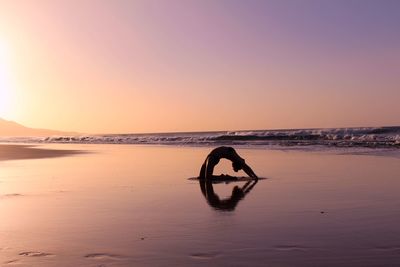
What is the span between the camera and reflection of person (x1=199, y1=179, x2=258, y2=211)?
28.7 ft

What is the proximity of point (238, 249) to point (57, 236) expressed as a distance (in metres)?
2.37

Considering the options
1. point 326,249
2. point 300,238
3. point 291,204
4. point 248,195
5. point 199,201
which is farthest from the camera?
point 248,195

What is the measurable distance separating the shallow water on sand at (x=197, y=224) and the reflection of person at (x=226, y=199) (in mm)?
131

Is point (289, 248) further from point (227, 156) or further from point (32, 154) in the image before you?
point (32, 154)

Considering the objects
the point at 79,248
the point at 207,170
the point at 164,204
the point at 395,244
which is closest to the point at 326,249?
the point at 395,244

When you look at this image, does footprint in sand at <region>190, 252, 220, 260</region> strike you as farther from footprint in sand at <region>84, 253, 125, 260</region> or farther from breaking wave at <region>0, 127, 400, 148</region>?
breaking wave at <region>0, 127, 400, 148</region>

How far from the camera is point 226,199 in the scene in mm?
9703

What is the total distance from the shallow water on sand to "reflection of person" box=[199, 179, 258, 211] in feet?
0.43

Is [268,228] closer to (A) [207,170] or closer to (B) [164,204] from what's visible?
(B) [164,204]

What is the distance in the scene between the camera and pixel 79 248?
5.55 metres

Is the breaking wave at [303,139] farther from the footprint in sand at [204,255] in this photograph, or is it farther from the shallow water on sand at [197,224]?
the footprint in sand at [204,255]

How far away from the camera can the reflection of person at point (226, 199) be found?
8.74 m

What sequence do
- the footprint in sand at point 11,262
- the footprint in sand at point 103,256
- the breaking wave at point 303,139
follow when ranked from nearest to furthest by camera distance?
the footprint in sand at point 11,262, the footprint in sand at point 103,256, the breaking wave at point 303,139

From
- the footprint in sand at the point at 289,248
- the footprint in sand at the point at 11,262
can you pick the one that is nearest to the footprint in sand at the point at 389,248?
the footprint in sand at the point at 289,248
